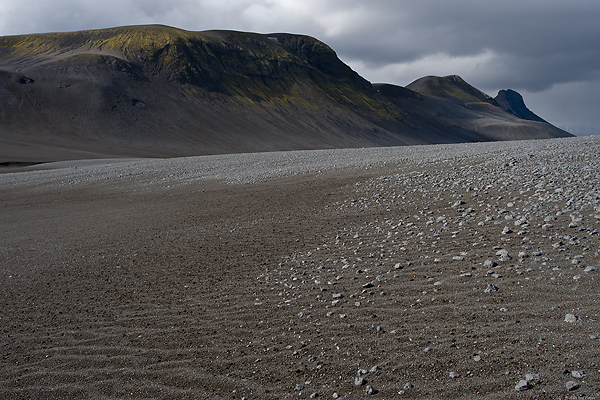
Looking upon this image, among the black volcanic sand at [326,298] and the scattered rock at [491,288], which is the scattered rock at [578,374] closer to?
the black volcanic sand at [326,298]

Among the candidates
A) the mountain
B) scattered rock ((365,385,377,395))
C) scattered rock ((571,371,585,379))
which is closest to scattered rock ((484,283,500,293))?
scattered rock ((571,371,585,379))

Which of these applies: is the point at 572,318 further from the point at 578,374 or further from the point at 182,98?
the point at 182,98

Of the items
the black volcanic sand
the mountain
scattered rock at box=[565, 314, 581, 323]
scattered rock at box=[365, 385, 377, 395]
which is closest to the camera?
scattered rock at box=[365, 385, 377, 395]

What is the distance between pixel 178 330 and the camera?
651 centimetres

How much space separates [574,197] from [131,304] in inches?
392

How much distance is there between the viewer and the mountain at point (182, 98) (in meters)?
86.1

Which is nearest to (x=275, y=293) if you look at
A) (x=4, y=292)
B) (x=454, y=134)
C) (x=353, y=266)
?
(x=353, y=266)

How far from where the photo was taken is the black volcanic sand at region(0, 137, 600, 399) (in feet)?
16.0

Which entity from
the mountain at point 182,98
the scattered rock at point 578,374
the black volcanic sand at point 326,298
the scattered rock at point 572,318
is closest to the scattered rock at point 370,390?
the black volcanic sand at point 326,298

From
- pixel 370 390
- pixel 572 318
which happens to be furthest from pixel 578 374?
pixel 370 390

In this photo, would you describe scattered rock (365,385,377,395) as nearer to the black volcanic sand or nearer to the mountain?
the black volcanic sand

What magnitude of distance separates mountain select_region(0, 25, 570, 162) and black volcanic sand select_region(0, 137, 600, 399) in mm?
55934

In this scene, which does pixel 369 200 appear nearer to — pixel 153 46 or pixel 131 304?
pixel 131 304

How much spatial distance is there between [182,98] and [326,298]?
351 feet
